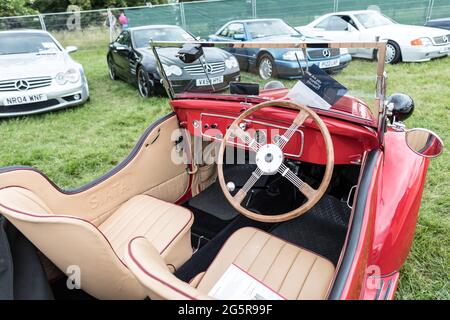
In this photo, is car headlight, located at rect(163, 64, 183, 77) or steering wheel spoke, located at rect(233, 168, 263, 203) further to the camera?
car headlight, located at rect(163, 64, 183, 77)

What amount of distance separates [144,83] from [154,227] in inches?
180

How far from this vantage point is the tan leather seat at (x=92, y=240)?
4.41ft

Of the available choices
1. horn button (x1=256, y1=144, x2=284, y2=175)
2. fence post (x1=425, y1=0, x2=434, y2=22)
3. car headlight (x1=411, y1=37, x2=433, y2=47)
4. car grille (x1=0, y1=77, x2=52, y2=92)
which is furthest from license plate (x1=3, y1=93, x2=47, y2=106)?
fence post (x1=425, y1=0, x2=434, y2=22)

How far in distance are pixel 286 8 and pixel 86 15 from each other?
8360mm

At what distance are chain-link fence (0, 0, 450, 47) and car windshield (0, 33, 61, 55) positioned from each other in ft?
24.6

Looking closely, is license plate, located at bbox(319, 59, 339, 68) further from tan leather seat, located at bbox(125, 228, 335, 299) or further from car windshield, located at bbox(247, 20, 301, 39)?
car windshield, located at bbox(247, 20, 301, 39)

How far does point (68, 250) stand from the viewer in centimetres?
140

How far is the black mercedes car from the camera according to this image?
2346 millimetres

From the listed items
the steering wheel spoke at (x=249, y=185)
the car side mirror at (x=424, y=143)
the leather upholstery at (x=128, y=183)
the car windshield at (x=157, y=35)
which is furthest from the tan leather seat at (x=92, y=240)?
the car windshield at (x=157, y=35)

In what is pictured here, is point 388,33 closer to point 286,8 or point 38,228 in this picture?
point 286,8

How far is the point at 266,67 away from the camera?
220 cm

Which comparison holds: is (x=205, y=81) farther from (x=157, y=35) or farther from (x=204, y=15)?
(x=204, y=15)

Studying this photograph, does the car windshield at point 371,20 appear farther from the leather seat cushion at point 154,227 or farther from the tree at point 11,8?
the tree at point 11,8

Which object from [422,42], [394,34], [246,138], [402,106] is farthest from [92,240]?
[394,34]
